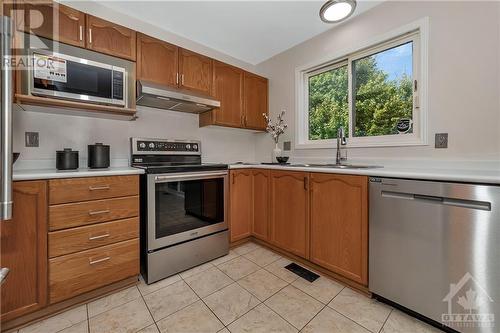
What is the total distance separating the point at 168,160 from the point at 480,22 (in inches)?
107

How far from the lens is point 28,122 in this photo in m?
1.66

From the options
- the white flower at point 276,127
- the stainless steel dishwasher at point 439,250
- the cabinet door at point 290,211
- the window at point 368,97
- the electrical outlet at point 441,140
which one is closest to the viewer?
the stainless steel dishwasher at point 439,250

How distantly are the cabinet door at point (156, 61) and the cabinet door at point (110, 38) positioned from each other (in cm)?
7

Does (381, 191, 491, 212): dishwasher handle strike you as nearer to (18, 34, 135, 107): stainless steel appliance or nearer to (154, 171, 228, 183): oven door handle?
(154, 171, 228, 183): oven door handle

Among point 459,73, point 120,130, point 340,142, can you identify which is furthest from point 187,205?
point 459,73

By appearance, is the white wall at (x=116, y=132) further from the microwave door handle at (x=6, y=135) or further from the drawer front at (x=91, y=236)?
the microwave door handle at (x=6, y=135)

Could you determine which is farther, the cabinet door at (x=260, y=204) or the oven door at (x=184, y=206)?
the cabinet door at (x=260, y=204)

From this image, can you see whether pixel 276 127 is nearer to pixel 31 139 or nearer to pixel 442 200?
pixel 442 200

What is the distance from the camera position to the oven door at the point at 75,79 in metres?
1.44

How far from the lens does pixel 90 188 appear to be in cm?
141

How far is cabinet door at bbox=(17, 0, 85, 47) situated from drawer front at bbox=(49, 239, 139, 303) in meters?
1.54

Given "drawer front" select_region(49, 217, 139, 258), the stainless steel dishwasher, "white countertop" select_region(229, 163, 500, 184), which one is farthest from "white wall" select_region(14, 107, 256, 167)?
the stainless steel dishwasher

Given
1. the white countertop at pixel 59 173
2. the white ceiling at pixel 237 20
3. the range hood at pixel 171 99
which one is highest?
the white ceiling at pixel 237 20

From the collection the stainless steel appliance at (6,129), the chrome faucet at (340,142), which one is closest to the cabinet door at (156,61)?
the stainless steel appliance at (6,129)
